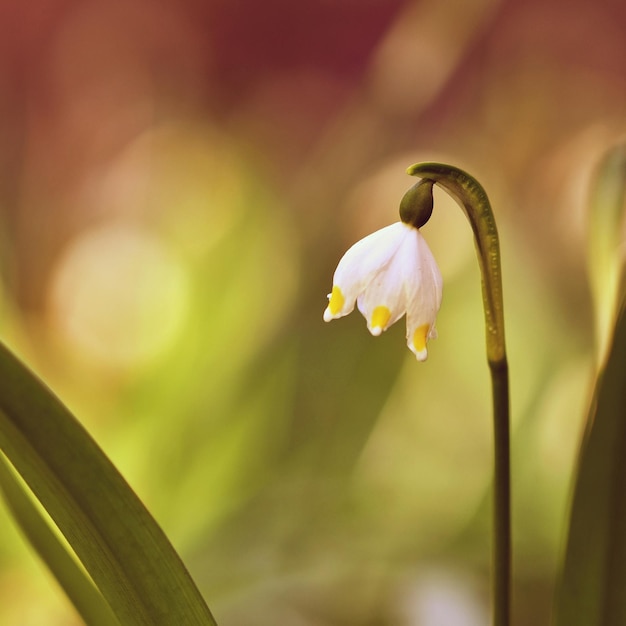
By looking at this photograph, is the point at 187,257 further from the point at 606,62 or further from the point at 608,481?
the point at 608,481

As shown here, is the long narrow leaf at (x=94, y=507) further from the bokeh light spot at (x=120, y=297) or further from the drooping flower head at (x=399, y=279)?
the bokeh light spot at (x=120, y=297)

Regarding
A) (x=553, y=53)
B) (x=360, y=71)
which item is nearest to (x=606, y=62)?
(x=553, y=53)

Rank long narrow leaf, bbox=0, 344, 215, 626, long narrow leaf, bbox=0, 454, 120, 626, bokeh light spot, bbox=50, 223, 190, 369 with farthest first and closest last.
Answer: bokeh light spot, bbox=50, 223, 190, 369 → long narrow leaf, bbox=0, 454, 120, 626 → long narrow leaf, bbox=0, 344, 215, 626

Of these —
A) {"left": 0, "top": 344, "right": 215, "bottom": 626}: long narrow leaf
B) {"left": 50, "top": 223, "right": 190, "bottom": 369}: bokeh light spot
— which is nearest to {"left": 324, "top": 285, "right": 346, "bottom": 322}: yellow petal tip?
{"left": 0, "top": 344, "right": 215, "bottom": 626}: long narrow leaf

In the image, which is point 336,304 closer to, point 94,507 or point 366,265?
point 366,265

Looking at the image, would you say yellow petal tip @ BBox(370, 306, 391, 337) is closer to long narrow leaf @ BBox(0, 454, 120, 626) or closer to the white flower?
the white flower

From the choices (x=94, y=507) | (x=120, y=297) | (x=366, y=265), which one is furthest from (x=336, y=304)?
(x=120, y=297)

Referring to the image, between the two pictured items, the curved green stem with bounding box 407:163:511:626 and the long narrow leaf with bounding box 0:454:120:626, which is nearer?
the curved green stem with bounding box 407:163:511:626

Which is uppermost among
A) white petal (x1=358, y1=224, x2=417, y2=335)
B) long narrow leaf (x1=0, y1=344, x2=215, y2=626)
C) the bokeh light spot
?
the bokeh light spot
